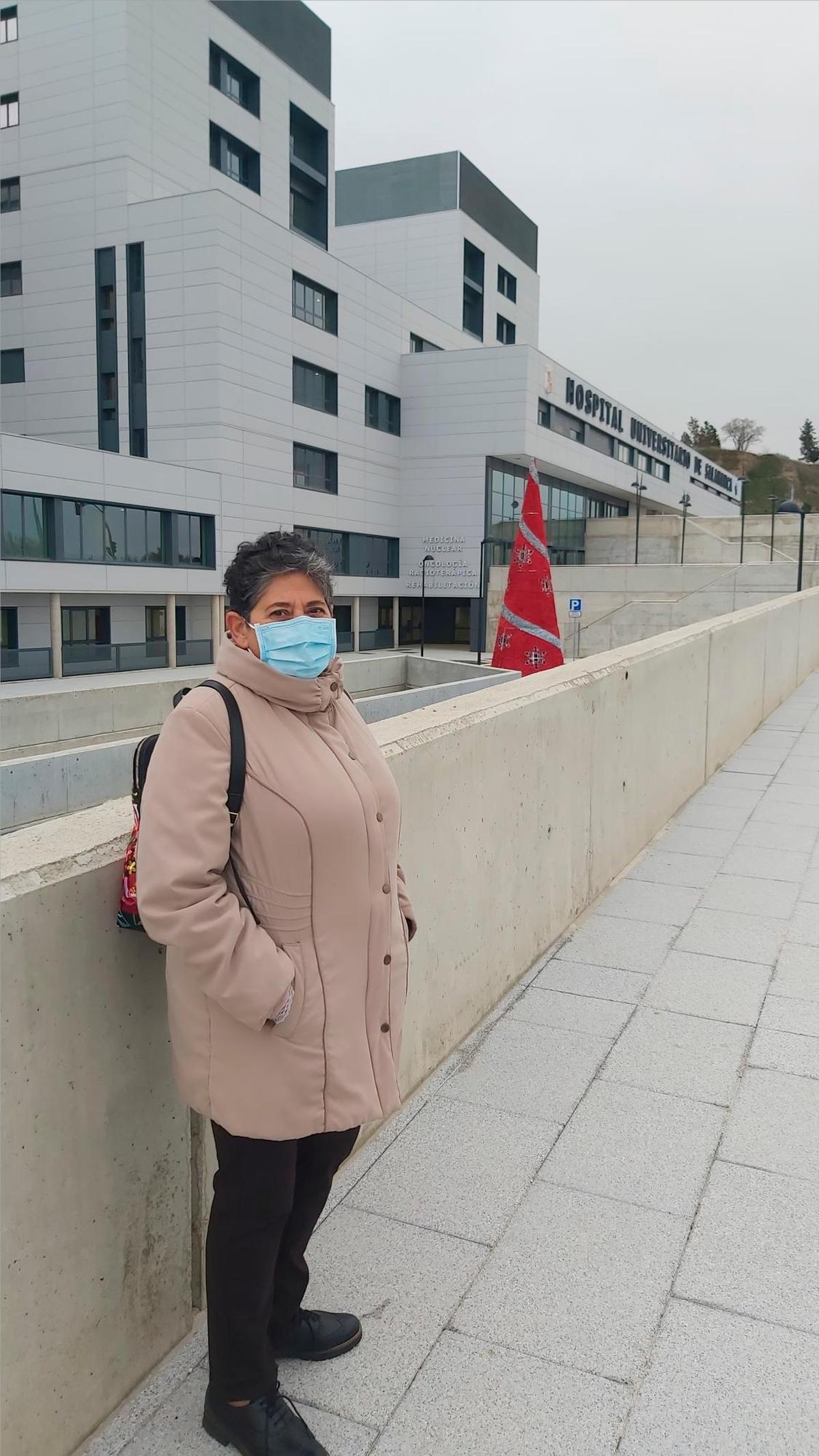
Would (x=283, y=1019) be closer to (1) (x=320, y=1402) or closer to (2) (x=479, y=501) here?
(1) (x=320, y=1402)

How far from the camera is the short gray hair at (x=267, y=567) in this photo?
2.24 meters

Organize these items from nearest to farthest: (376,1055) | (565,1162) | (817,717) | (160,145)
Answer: (376,1055) < (565,1162) < (817,717) < (160,145)

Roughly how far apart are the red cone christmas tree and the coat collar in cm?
1962

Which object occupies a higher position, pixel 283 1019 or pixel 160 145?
pixel 160 145

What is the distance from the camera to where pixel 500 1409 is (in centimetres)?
228

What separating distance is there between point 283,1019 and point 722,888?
4.44 metres

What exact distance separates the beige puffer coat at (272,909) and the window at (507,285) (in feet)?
211

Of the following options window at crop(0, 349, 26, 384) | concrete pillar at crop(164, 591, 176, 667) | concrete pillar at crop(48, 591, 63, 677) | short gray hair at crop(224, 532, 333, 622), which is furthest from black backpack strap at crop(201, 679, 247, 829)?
window at crop(0, 349, 26, 384)

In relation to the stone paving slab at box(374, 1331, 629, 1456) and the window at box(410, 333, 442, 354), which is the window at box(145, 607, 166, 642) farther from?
the stone paving slab at box(374, 1331, 629, 1456)

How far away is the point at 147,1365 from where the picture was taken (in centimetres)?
236

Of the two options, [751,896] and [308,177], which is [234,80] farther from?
[751,896]

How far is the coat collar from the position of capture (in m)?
2.13

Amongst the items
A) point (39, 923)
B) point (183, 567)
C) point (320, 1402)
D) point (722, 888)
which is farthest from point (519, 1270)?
point (183, 567)

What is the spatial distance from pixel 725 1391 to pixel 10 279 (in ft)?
151
